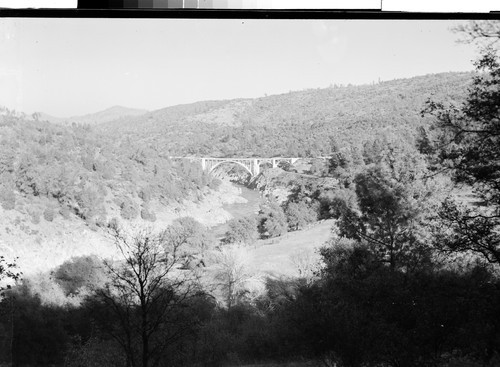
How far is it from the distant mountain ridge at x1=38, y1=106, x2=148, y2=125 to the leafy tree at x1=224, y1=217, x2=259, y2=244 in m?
1.52

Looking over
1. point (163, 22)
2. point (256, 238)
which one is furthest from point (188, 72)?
point (256, 238)

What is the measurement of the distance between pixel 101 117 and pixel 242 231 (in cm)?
192

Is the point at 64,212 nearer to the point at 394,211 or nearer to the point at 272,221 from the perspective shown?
the point at 272,221

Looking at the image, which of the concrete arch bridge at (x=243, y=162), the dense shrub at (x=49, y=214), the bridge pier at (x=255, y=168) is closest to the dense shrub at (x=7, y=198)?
the dense shrub at (x=49, y=214)

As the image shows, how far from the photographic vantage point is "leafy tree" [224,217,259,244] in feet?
15.3

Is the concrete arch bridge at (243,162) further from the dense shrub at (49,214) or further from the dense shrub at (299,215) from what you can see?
the dense shrub at (49,214)

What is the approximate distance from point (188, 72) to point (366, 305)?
2.92 metres

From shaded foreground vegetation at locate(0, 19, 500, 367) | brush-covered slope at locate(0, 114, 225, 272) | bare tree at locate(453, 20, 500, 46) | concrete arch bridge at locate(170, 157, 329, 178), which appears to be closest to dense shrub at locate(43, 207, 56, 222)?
brush-covered slope at locate(0, 114, 225, 272)

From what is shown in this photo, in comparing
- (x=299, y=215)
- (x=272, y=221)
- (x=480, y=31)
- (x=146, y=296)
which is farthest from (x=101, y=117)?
(x=480, y=31)

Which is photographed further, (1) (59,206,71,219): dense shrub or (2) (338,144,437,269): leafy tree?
(1) (59,206,71,219): dense shrub

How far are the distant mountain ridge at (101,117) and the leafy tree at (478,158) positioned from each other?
3121 millimetres

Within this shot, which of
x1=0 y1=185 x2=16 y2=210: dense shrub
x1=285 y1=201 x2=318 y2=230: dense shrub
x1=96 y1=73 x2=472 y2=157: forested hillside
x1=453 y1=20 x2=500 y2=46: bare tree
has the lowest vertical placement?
x1=285 y1=201 x2=318 y2=230: dense shrub

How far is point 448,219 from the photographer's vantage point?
4.29m

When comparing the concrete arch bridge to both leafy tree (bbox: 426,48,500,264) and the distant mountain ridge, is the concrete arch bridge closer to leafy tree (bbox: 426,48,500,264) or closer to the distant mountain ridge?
the distant mountain ridge
